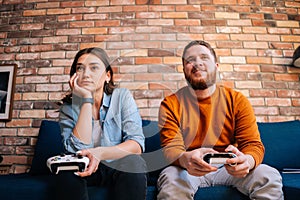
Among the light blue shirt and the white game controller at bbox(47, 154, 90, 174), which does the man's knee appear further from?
the white game controller at bbox(47, 154, 90, 174)

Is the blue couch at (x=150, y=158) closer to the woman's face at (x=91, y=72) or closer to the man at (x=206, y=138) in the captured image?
the man at (x=206, y=138)

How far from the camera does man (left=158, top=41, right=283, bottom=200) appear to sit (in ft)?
3.20

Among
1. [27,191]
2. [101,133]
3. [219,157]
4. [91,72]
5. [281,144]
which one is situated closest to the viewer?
[219,157]

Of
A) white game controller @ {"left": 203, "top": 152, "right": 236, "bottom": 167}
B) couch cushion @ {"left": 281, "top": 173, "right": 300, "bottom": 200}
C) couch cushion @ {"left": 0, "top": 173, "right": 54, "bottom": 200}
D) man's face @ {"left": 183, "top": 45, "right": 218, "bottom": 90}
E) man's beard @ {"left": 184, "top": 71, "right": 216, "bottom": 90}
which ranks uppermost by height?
man's face @ {"left": 183, "top": 45, "right": 218, "bottom": 90}

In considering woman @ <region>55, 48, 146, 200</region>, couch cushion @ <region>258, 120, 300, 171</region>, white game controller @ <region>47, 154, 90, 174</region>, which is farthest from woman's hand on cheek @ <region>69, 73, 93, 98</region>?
couch cushion @ <region>258, 120, 300, 171</region>

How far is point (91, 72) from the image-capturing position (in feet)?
4.36

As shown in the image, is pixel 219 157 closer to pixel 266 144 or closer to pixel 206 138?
pixel 206 138

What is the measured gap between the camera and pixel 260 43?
79.4 inches

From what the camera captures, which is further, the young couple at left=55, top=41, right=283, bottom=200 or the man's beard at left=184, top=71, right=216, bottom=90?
the man's beard at left=184, top=71, right=216, bottom=90

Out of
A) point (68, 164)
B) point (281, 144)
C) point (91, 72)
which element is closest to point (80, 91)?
point (91, 72)

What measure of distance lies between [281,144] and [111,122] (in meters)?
1.00

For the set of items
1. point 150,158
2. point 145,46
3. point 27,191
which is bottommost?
point 27,191

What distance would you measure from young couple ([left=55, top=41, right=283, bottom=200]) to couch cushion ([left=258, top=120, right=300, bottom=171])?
0.41 m

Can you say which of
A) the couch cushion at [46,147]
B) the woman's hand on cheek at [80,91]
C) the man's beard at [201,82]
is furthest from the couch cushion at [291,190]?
the couch cushion at [46,147]
